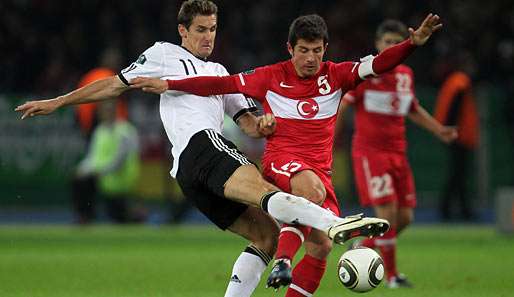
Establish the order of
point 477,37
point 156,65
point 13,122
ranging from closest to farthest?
point 156,65 → point 13,122 → point 477,37

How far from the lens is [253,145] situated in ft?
63.4

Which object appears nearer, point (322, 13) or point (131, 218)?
point (131, 218)

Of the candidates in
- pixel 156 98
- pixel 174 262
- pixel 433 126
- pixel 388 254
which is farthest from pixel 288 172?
pixel 156 98

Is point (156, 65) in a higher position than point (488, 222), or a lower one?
higher

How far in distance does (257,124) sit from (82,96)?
1.16 m

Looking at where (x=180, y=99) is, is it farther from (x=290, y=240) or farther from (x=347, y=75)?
(x=290, y=240)

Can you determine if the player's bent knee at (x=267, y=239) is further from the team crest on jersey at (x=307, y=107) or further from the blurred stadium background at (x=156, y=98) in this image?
the blurred stadium background at (x=156, y=98)

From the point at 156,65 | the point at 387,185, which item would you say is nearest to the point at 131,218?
the point at 387,185

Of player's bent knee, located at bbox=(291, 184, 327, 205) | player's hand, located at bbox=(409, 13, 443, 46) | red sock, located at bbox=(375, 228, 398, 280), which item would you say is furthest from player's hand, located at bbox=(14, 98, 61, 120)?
red sock, located at bbox=(375, 228, 398, 280)

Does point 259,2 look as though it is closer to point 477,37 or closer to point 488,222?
point 477,37

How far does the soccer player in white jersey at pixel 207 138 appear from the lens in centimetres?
762

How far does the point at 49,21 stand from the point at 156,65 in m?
14.7

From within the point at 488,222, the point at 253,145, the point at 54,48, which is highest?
the point at 54,48

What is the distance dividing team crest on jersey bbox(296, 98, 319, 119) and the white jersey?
581mm
